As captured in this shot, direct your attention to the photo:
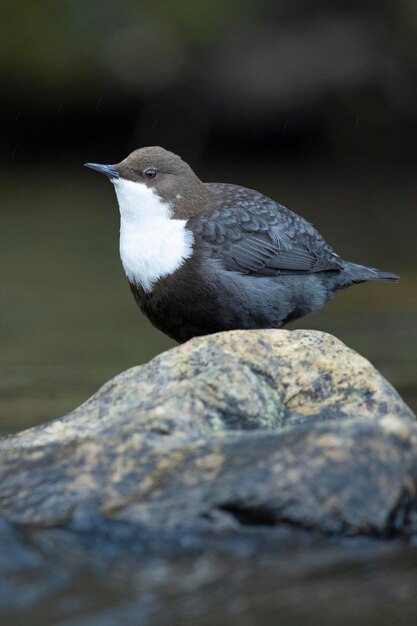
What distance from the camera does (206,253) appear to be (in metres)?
4.99

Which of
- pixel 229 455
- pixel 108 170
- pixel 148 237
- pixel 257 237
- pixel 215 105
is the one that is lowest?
pixel 229 455

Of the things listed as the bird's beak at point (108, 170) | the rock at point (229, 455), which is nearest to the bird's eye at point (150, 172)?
the bird's beak at point (108, 170)

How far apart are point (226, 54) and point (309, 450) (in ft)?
35.6

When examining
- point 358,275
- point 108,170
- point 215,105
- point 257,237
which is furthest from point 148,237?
point 215,105

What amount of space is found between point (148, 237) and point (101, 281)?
419cm

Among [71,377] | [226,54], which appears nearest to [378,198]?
[226,54]

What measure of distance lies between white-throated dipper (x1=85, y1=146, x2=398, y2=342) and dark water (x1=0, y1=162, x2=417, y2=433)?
936 mm

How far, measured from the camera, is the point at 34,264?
983 cm

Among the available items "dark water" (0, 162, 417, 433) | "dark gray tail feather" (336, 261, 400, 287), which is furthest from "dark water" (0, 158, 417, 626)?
"dark gray tail feather" (336, 261, 400, 287)

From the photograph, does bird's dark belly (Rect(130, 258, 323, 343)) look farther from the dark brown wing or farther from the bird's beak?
the bird's beak

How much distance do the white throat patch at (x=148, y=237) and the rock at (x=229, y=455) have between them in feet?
2.84

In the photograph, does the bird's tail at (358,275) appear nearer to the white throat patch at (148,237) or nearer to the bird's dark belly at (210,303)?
the bird's dark belly at (210,303)

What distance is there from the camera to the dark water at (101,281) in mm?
6586

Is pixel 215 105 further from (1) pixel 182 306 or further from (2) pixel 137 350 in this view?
(1) pixel 182 306
